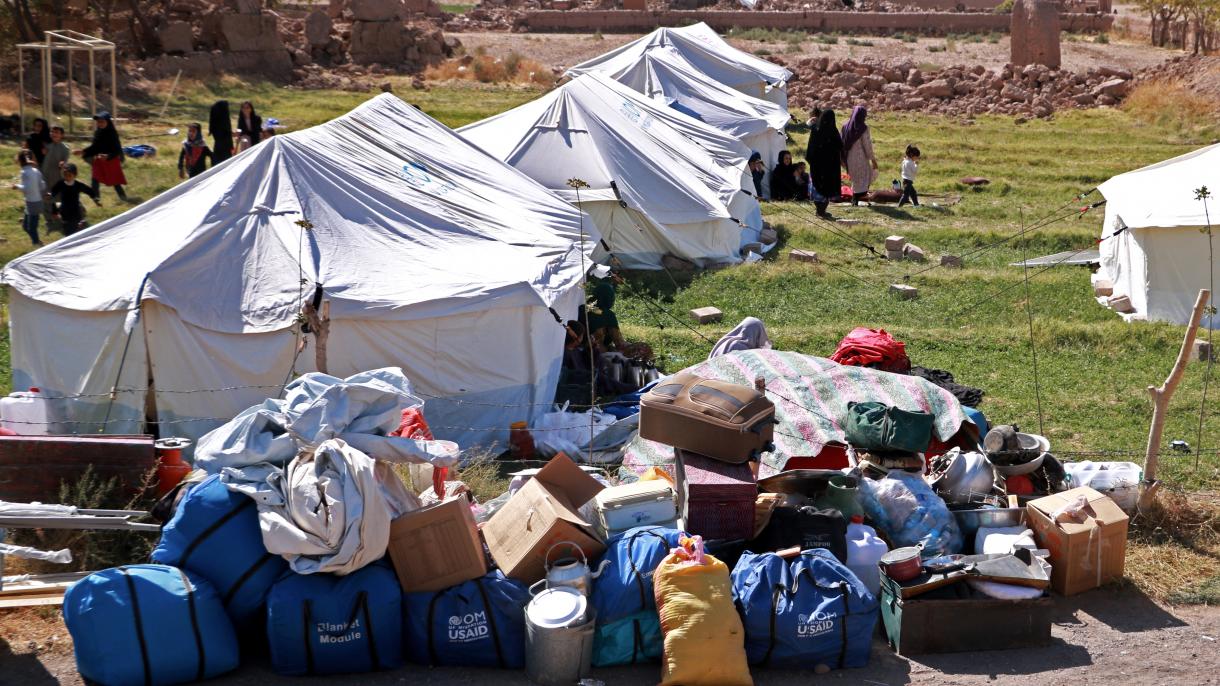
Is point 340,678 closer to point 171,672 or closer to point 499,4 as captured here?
point 171,672

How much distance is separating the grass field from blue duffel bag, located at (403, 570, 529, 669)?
143 inches

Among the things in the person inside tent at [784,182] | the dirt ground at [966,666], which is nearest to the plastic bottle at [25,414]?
the dirt ground at [966,666]

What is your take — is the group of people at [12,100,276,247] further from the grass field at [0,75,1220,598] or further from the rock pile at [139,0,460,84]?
the rock pile at [139,0,460,84]

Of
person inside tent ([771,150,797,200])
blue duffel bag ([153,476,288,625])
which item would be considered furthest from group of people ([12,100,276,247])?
blue duffel bag ([153,476,288,625])

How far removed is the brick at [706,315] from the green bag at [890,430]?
5.67m

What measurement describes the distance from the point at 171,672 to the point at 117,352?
12.4 ft

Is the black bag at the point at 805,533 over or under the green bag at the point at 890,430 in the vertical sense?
under

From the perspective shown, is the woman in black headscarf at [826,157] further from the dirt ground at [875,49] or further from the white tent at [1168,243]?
the dirt ground at [875,49]

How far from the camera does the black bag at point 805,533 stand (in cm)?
602

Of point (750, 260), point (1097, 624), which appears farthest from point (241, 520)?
point (750, 260)

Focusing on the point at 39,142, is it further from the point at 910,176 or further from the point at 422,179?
the point at 910,176

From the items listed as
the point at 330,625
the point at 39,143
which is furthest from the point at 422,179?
the point at 39,143

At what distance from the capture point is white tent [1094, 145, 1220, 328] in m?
13.1

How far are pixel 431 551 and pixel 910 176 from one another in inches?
591
